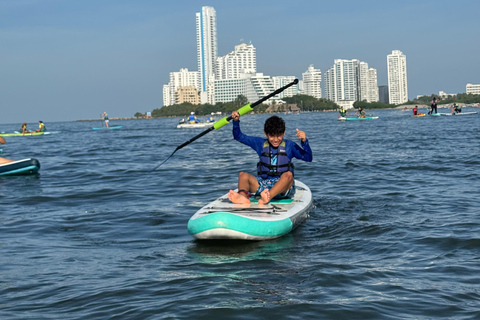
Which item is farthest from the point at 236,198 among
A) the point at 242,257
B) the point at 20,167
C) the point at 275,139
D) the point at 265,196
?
the point at 20,167

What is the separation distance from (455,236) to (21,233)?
598cm

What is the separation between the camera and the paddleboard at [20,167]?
603 inches

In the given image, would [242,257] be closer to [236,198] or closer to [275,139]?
[236,198]

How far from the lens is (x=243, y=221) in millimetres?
6836

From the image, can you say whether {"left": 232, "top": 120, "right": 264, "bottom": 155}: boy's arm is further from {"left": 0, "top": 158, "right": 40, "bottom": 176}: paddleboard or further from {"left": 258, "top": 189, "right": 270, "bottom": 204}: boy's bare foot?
{"left": 0, "top": 158, "right": 40, "bottom": 176}: paddleboard

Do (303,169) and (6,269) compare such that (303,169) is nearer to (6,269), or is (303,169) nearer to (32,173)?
(32,173)

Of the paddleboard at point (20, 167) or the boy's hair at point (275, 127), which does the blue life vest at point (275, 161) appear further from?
the paddleboard at point (20, 167)

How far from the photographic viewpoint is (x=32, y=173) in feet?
52.4

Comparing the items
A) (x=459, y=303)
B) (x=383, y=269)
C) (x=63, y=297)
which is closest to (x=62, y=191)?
(x=63, y=297)

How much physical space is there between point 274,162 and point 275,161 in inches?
0.8

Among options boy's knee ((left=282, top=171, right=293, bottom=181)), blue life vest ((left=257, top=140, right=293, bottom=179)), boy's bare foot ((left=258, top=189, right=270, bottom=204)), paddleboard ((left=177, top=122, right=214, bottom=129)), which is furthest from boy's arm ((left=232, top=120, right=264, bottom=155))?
paddleboard ((left=177, top=122, right=214, bottom=129))

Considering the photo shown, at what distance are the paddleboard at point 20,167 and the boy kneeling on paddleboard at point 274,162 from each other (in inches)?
371

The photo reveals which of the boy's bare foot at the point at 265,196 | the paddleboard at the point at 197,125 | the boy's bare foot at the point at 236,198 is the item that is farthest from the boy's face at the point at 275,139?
the paddleboard at the point at 197,125

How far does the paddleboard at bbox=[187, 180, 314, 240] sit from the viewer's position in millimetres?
6828
